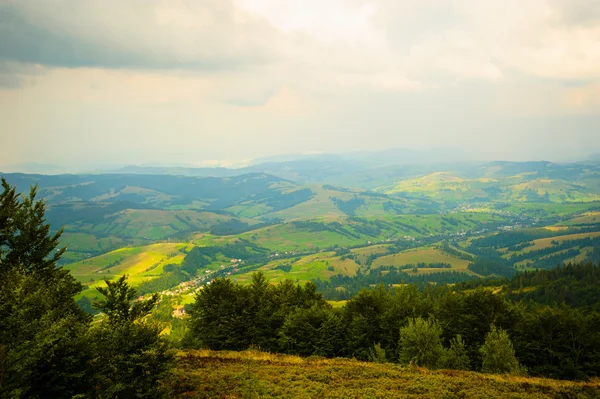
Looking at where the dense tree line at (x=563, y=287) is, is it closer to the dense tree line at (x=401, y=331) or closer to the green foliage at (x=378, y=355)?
the dense tree line at (x=401, y=331)

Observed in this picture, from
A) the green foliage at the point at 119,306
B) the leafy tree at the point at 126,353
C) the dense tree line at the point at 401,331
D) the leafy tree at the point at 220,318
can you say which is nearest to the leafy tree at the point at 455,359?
the dense tree line at the point at 401,331

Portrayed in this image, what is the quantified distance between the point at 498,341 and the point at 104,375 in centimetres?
5179

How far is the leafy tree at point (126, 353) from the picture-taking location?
26.3 metres

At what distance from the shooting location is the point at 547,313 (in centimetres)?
5972

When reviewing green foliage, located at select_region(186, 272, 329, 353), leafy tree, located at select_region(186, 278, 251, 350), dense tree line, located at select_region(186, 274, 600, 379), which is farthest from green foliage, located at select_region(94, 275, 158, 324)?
leafy tree, located at select_region(186, 278, 251, 350)

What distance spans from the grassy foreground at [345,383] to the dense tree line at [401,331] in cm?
1143

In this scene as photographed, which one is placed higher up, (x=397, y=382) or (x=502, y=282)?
(x=397, y=382)

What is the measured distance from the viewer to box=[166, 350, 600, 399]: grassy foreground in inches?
1266

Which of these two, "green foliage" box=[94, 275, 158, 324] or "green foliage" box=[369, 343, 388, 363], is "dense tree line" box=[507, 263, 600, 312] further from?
"green foliage" box=[94, 275, 158, 324]

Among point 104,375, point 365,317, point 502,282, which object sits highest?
point 104,375

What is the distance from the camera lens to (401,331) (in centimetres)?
5228

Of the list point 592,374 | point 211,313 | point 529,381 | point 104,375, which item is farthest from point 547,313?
point 104,375

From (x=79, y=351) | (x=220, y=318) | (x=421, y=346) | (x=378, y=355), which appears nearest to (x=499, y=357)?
(x=421, y=346)

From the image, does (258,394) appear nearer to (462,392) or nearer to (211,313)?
(462,392)
